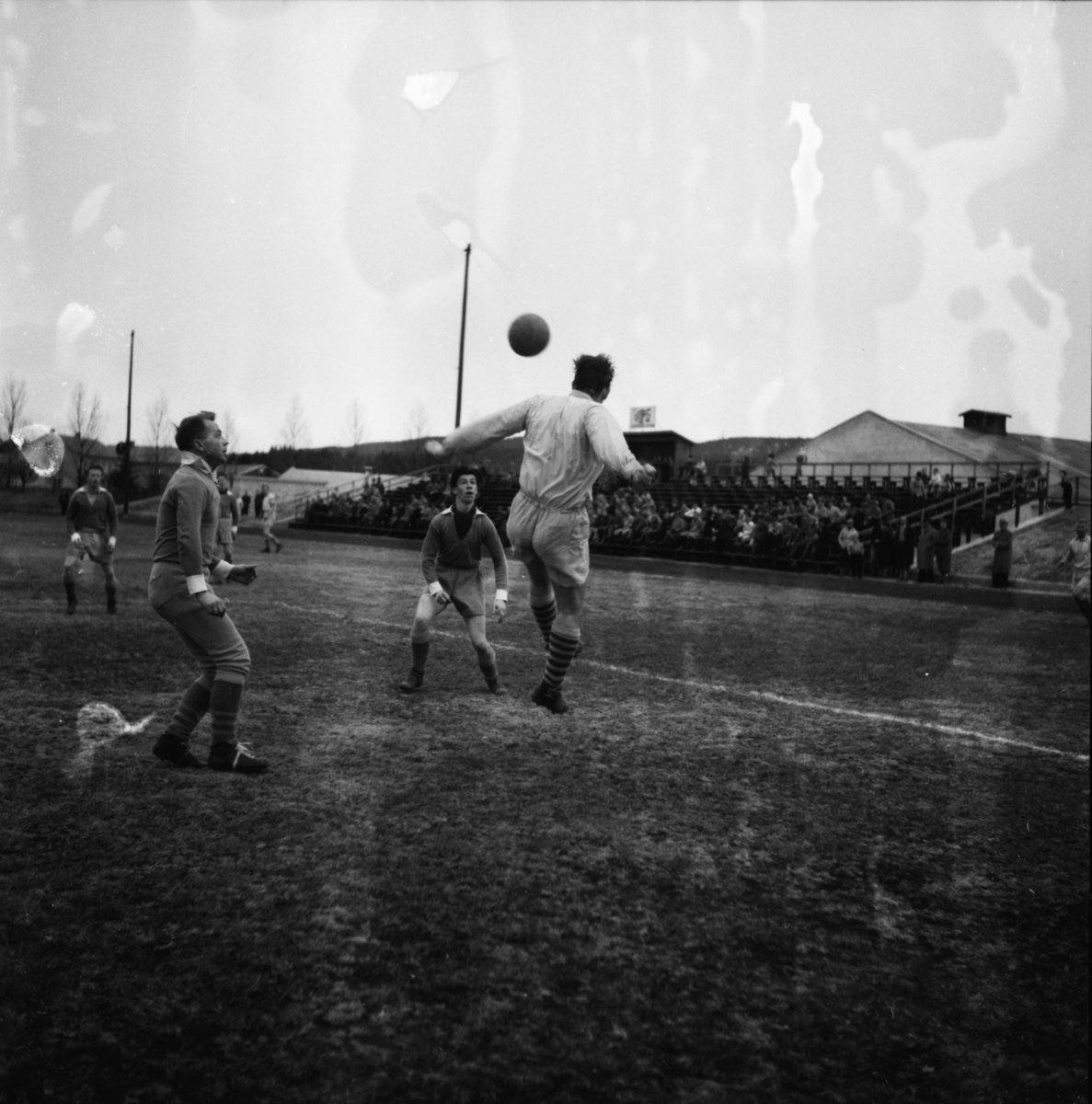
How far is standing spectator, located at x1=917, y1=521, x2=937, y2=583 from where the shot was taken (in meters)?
22.8

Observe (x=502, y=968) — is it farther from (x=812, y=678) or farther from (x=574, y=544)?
(x=812, y=678)

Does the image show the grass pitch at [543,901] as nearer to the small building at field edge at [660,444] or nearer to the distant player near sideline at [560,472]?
the distant player near sideline at [560,472]

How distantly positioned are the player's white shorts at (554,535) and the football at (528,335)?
0.98m

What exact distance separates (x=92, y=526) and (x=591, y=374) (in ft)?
25.0

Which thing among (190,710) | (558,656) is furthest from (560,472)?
(190,710)

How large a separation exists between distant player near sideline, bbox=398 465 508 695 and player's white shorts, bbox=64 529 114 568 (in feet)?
→ 18.2

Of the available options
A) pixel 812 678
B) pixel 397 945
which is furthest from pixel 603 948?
pixel 812 678

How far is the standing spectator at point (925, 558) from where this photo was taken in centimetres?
2284

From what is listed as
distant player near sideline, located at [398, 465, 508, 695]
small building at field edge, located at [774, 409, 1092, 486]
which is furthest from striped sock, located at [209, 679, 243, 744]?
small building at field edge, located at [774, 409, 1092, 486]

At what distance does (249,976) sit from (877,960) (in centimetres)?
194

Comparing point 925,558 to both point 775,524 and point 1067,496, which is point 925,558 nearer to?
point 775,524

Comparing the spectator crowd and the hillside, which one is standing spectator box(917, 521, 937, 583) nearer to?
the spectator crowd

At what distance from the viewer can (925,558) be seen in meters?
22.9

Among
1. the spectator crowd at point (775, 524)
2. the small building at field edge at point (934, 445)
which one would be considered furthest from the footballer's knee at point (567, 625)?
the small building at field edge at point (934, 445)
